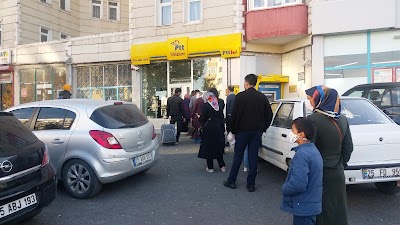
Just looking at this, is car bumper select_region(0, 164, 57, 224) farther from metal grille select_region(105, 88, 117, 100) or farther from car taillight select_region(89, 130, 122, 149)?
metal grille select_region(105, 88, 117, 100)

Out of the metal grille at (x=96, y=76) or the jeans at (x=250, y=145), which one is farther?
the metal grille at (x=96, y=76)

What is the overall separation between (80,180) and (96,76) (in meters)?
12.5

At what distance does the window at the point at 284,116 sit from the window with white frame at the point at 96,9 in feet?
64.2

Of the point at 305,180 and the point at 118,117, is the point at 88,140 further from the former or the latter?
the point at 305,180

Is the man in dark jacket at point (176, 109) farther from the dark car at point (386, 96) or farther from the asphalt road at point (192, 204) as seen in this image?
the dark car at point (386, 96)

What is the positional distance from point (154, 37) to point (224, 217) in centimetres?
1181

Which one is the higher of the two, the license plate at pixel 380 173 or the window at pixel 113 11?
the window at pixel 113 11

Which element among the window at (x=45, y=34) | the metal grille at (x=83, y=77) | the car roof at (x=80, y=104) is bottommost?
the car roof at (x=80, y=104)

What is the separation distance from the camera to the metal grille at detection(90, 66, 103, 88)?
54.7 feet

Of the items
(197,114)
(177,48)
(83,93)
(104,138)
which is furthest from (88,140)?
(83,93)

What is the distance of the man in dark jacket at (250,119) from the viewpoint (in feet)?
17.1

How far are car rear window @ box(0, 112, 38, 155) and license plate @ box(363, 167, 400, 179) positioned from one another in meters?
4.33

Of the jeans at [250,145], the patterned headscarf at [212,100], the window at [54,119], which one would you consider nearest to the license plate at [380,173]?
the jeans at [250,145]

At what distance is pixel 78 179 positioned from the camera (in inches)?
204
